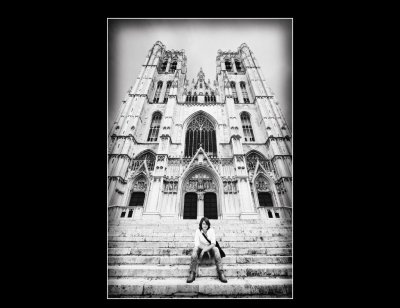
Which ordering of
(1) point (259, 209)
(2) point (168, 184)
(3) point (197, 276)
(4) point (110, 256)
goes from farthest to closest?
(2) point (168, 184) → (1) point (259, 209) → (4) point (110, 256) → (3) point (197, 276)

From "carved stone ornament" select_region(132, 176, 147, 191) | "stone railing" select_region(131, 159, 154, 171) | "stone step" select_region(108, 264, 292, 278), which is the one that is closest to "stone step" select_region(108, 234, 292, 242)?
"stone step" select_region(108, 264, 292, 278)

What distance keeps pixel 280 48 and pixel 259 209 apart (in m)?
8.25

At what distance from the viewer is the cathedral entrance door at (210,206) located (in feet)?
39.3

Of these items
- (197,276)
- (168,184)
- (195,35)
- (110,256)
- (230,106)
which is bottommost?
(197,276)

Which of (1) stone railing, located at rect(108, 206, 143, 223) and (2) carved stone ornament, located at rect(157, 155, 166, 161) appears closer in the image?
(1) stone railing, located at rect(108, 206, 143, 223)

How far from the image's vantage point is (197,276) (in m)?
4.10

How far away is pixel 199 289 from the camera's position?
12.1 ft

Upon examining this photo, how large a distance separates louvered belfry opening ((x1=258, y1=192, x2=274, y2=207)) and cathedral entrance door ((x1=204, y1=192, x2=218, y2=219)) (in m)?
2.75

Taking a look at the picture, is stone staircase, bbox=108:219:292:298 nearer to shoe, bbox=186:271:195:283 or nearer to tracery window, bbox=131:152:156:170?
shoe, bbox=186:271:195:283

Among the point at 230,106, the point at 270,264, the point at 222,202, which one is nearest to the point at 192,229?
the point at 270,264

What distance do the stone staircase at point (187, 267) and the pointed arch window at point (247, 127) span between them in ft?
32.9

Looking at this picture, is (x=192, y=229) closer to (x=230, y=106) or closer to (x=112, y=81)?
(x=112, y=81)

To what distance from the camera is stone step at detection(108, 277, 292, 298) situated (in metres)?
3.68

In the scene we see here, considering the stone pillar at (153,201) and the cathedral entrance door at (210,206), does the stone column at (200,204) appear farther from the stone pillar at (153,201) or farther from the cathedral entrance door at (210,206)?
the stone pillar at (153,201)
